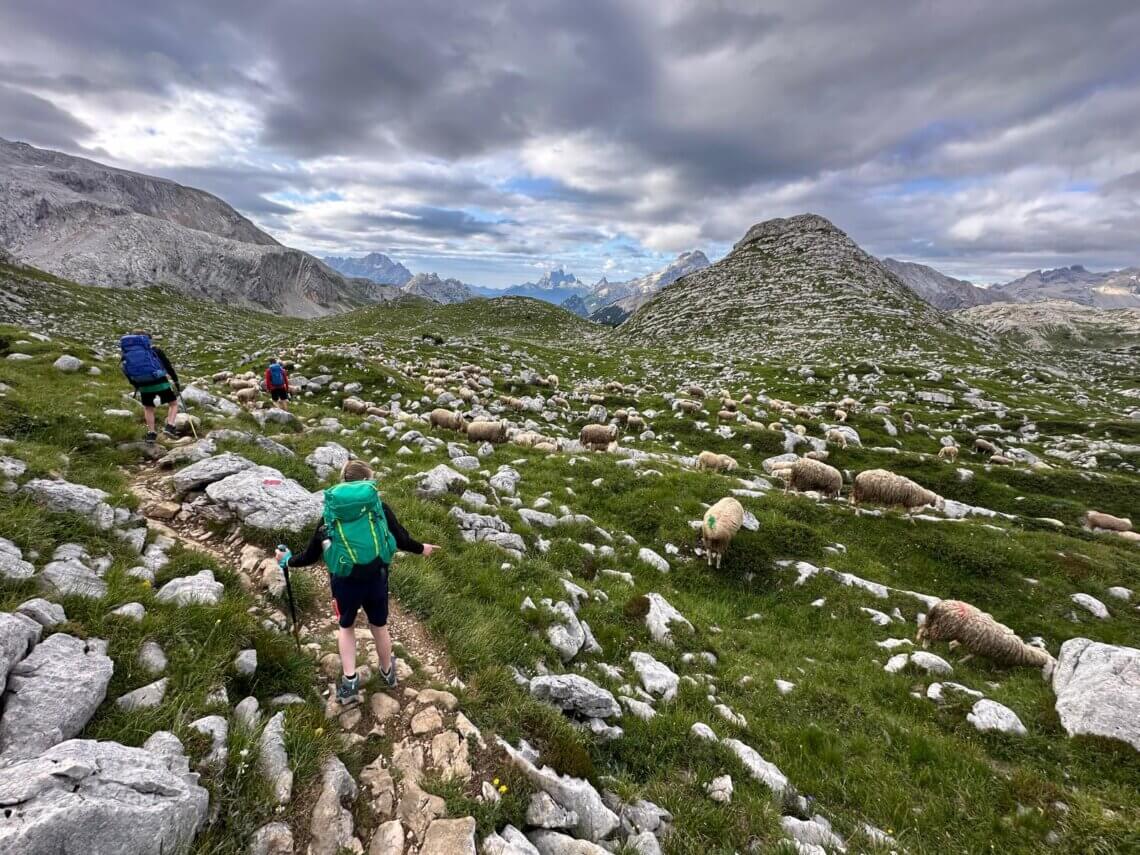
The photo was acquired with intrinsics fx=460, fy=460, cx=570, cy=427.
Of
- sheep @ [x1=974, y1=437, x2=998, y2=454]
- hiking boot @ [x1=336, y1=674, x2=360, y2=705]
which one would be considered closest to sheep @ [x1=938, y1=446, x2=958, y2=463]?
sheep @ [x1=974, y1=437, x2=998, y2=454]

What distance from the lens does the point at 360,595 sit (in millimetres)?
6035

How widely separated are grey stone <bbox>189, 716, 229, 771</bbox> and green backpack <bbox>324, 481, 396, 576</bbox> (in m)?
1.74

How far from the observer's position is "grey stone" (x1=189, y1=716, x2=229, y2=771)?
14.1 feet

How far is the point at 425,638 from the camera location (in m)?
7.41

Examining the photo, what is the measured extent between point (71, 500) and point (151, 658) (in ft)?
14.8

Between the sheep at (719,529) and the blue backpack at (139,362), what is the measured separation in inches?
616

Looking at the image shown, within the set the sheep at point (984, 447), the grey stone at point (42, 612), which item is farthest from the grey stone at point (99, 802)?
the sheep at point (984, 447)

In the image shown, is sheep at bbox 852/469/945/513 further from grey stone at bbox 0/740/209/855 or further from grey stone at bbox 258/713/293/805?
grey stone at bbox 0/740/209/855

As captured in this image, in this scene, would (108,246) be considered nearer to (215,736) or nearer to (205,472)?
(205,472)

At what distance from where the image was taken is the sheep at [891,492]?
54.7ft

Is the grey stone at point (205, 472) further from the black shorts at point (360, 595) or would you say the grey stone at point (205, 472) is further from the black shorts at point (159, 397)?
the black shorts at point (360, 595)

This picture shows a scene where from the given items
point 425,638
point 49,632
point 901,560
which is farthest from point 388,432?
point 901,560

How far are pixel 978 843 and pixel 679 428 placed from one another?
77.0ft

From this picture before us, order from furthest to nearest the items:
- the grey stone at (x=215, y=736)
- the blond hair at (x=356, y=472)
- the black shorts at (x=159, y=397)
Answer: the black shorts at (x=159, y=397)
the blond hair at (x=356, y=472)
the grey stone at (x=215, y=736)
